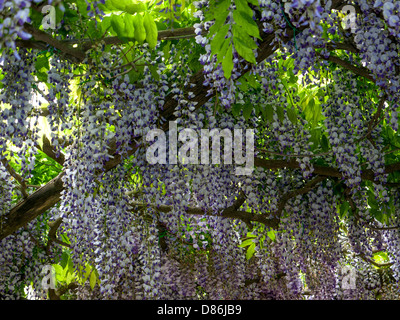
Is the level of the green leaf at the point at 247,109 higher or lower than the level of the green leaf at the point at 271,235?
higher

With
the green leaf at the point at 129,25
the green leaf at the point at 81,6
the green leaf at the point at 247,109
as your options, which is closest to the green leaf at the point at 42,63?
the green leaf at the point at 81,6

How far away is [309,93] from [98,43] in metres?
2.24

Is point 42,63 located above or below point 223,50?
above

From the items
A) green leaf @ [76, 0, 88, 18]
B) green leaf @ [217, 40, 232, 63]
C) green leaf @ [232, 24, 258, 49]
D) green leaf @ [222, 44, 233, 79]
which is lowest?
green leaf @ [222, 44, 233, 79]

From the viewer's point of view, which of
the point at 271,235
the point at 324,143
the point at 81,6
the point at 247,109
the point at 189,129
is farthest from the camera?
the point at 271,235

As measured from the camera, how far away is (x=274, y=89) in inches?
135

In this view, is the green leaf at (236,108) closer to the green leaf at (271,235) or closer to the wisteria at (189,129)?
the wisteria at (189,129)

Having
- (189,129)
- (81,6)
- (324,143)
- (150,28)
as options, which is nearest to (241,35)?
(150,28)

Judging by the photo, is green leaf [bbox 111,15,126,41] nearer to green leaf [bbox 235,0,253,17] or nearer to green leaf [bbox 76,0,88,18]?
green leaf [bbox 76,0,88,18]

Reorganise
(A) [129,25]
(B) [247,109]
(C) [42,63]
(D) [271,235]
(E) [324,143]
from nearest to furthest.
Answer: (A) [129,25] → (C) [42,63] → (B) [247,109] → (E) [324,143] → (D) [271,235]

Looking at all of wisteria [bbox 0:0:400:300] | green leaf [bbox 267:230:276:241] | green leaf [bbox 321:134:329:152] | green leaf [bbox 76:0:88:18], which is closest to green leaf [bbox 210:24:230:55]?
wisteria [bbox 0:0:400:300]

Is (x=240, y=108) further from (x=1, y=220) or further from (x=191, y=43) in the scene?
(x=1, y=220)

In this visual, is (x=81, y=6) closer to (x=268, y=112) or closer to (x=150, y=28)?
(x=150, y=28)

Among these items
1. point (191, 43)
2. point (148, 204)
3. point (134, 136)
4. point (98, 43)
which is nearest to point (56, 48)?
point (98, 43)
